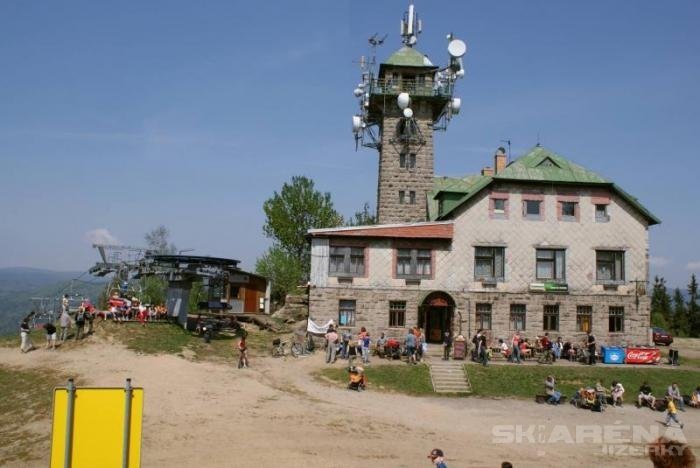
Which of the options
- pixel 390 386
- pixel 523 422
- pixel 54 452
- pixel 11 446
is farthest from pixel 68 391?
pixel 390 386

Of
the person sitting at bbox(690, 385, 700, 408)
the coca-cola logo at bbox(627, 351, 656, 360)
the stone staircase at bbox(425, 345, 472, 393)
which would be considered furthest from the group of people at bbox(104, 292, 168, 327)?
the person sitting at bbox(690, 385, 700, 408)

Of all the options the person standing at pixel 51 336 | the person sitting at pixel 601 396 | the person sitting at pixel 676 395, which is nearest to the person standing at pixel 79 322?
the person standing at pixel 51 336

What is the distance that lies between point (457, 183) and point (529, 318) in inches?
469

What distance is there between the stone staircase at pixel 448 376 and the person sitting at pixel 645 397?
726cm

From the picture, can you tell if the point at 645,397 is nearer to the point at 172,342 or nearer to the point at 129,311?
the point at 172,342

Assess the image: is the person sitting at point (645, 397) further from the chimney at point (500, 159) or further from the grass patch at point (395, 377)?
the chimney at point (500, 159)

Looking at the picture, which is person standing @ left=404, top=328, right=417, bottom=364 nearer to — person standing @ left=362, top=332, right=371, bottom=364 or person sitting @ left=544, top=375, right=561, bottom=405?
person standing @ left=362, top=332, right=371, bottom=364

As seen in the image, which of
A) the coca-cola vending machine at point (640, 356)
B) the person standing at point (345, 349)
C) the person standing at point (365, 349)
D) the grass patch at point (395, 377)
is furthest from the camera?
the coca-cola vending machine at point (640, 356)

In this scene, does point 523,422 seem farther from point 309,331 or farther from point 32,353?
point 32,353

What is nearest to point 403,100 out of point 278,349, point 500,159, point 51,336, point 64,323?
point 500,159

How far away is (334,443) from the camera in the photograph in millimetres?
17734

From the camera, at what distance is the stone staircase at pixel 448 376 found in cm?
2638

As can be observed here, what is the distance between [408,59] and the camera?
1681 inches

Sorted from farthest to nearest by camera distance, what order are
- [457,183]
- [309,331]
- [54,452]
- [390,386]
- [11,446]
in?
[457,183] < [309,331] < [390,386] < [11,446] < [54,452]
